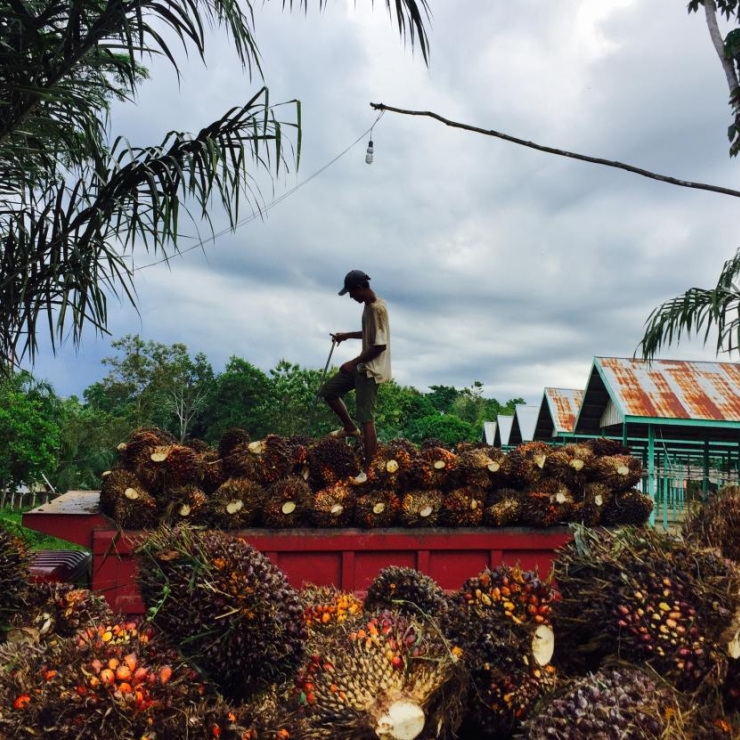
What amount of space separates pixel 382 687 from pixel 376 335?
478 cm

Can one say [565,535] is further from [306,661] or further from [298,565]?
[306,661]

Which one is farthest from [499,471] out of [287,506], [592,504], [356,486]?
[287,506]

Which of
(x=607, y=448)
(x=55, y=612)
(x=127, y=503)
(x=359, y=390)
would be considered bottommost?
(x=55, y=612)

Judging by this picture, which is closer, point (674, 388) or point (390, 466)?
point (390, 466)

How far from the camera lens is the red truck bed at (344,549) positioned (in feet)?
16.9

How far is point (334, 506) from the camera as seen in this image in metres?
5.59

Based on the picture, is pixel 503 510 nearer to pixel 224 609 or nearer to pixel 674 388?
pixel 224 609

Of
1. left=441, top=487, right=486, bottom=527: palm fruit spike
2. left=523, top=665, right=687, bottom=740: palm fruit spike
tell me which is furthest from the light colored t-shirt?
left=523, top=665, right=687, bottom=740: palm fruit spike

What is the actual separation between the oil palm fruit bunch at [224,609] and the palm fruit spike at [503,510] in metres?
3.48

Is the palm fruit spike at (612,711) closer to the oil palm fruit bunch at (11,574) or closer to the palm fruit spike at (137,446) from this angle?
the oil palm fruit bunch at (11,574)

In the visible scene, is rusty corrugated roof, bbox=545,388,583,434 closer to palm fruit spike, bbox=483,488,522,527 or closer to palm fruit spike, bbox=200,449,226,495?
palm fruit spike, bbox=483,488,522,527

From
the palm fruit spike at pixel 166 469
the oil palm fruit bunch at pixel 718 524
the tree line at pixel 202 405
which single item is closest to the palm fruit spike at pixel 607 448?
the oil palm fruit bunch at pixel 718 524

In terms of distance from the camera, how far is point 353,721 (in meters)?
2.03

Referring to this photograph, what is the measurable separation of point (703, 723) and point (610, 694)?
12.4 inches
